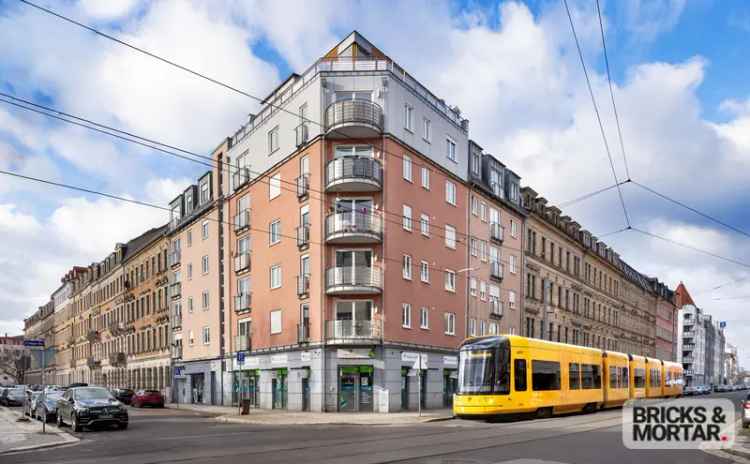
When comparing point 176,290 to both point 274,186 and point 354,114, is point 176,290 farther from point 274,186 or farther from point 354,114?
point 354,114

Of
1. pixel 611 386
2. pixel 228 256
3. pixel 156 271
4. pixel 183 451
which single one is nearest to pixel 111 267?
pixel 156 271

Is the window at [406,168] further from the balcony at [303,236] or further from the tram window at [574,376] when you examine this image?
the tram window at [574,376]

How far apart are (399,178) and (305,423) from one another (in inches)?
530

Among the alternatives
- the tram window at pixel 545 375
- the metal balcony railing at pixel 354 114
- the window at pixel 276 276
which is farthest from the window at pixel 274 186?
the tram window at pixel 545 375

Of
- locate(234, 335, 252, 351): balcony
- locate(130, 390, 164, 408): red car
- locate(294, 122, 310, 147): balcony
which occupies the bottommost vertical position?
locate(130, 390, 164, 408): red car

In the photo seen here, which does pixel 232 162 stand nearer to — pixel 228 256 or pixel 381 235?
pixel 228 256

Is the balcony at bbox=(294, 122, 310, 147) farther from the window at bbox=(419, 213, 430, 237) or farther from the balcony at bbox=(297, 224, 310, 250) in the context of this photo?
the window at bbox=(419, 213, 430, 237)

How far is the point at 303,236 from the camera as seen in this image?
34.2 m

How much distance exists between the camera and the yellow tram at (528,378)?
22672 millimetres

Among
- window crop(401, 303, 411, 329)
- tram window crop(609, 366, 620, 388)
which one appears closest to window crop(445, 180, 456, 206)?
window crop(401, 303, 411, 329)

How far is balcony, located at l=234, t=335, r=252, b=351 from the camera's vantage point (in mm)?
39188

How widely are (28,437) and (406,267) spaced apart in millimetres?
18873

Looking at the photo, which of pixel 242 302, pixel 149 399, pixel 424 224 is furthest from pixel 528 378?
pixel 149 399

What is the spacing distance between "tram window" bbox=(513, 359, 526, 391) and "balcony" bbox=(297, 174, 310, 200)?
15358mm
